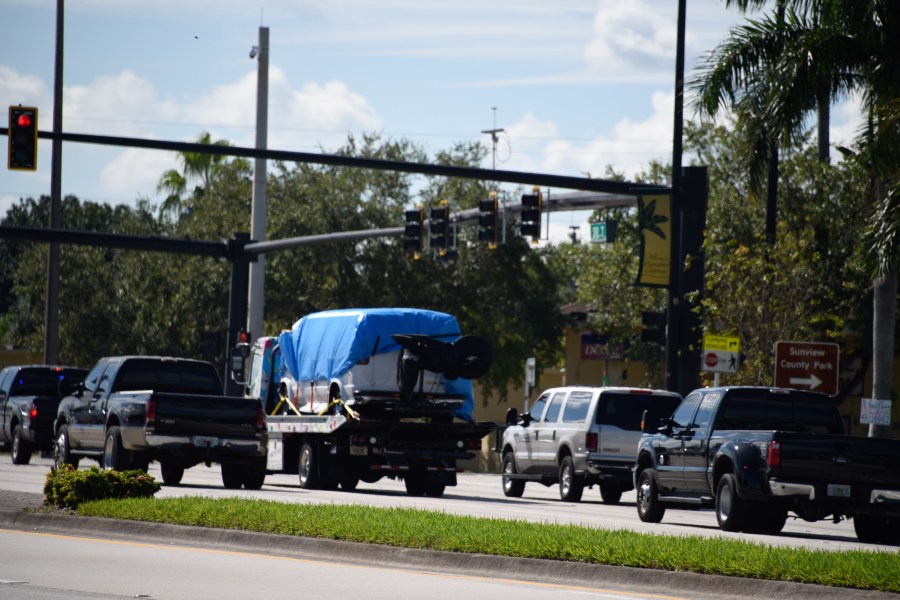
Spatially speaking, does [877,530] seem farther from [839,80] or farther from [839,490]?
[839,80]

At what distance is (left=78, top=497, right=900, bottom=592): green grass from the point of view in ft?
39.2

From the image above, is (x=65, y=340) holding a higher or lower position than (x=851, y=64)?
lower

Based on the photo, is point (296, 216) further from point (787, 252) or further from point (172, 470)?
point (172, 470)

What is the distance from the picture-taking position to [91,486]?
17.8 metres

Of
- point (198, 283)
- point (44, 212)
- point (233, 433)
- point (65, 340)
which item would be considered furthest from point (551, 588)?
point (44, 212)

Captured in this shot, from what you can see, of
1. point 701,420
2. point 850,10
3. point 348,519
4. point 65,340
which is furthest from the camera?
point 65,340

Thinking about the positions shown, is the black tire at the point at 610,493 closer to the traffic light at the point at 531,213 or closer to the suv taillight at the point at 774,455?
the traffic light at the point at 531,213

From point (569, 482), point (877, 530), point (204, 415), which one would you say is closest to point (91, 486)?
point (204, 415)

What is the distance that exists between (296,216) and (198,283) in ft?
15.1

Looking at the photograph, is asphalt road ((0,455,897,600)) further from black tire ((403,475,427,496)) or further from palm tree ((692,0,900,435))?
palm tree ((692,0,900,435))

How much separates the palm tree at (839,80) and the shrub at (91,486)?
1242 cm

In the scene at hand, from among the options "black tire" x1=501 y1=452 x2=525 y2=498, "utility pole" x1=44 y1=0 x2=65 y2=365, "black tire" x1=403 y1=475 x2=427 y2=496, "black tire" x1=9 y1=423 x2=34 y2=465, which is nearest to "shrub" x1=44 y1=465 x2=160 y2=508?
"black tire" x1=403 y1=475 x2=427 y2=496

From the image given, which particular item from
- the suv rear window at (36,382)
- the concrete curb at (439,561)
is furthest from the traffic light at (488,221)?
the concrete curb at (439,561)

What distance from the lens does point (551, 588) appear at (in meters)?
12.2
